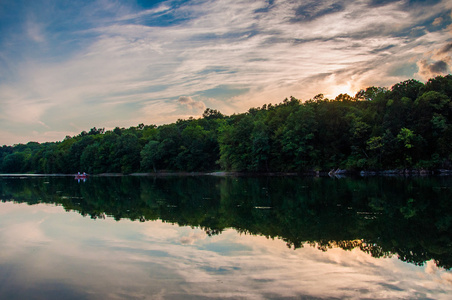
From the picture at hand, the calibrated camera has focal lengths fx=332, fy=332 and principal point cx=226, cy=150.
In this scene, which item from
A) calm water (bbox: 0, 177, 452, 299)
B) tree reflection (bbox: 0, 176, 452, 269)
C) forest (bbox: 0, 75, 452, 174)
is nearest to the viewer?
calm water (bbox: 0, 177, 452, 299)

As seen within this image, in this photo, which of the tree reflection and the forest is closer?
the tree reflection

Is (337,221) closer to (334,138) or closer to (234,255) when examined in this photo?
(234,255)

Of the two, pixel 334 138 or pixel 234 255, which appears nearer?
pixel 234 255

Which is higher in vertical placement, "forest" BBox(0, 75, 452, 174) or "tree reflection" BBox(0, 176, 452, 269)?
"forest" BBox(0, 75, 452, 174)

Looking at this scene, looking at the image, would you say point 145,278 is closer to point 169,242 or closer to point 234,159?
point 169,242

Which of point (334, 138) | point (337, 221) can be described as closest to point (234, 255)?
point (337, 221)

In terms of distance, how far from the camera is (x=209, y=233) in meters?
10.7

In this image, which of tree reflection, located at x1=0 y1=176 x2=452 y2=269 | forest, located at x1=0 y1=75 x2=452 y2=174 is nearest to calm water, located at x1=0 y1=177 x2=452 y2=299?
tree reflection, located at x1=0 y1=176 x2=452 y2=269

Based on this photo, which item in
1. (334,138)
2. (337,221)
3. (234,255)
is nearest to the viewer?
(234,255)

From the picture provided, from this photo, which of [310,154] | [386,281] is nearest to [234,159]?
[310,154]

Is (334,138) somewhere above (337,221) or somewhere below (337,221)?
→ above

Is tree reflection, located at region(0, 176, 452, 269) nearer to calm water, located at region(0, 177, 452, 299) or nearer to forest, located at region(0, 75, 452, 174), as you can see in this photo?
calm water, located at region(0, 177, 452, 299)

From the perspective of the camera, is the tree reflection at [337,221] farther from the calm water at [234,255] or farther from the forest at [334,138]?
the forest at [334,138]

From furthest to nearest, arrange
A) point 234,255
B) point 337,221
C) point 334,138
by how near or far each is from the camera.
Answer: point 334,138 < point 337,221 < point 234,255
